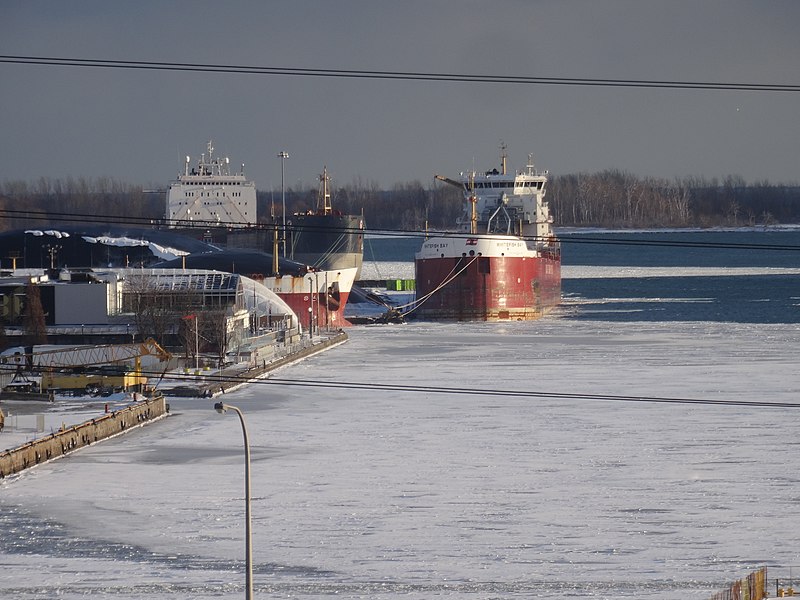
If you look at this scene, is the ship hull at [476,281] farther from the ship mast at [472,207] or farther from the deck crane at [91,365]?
the deck crane at [91,365]

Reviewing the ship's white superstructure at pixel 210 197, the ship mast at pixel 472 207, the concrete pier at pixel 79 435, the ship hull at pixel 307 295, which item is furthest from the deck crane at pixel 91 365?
the ship's white superstructure at pixel 210 197

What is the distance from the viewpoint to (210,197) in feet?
277

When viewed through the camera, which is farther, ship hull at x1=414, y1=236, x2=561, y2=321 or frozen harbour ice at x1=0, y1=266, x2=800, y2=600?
ship hull at x1=414, y1=236, x2=561, y2=321

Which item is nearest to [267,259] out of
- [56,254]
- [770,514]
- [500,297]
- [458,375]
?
[500,297]

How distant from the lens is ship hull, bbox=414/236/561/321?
186 ft

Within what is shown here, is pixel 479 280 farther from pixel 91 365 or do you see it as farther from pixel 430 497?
pixel 430 497

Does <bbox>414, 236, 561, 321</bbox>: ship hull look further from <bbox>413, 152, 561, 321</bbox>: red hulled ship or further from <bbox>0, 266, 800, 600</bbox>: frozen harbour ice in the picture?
<bbox>0, 266, 800, 600</bbox>: frozen harbour ice

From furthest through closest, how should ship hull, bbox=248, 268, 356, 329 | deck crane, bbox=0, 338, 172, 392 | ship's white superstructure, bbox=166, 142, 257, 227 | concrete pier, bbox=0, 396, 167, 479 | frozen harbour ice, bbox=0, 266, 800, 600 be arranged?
ship's white superstructure, bbox=166, 142, 257, 227
ship hull, bbox=248, 268, 356, 329
deck crane, bbox=0, 338, 172, 392
concrete pier, bbox=0, 396, 167, 479
frozen harbour ice, bbox=0, 266, 800, 600

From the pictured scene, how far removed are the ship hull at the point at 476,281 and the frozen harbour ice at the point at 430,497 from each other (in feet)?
88.9

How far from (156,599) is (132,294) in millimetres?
28650

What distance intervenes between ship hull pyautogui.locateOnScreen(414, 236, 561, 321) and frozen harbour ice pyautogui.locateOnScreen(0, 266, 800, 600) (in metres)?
27.1

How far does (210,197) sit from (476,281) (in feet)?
106

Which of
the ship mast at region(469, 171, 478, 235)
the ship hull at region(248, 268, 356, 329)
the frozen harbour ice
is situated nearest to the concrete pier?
the frozen harbour ice

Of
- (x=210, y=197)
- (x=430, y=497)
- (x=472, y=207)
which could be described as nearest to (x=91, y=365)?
(x=430, y=497)
